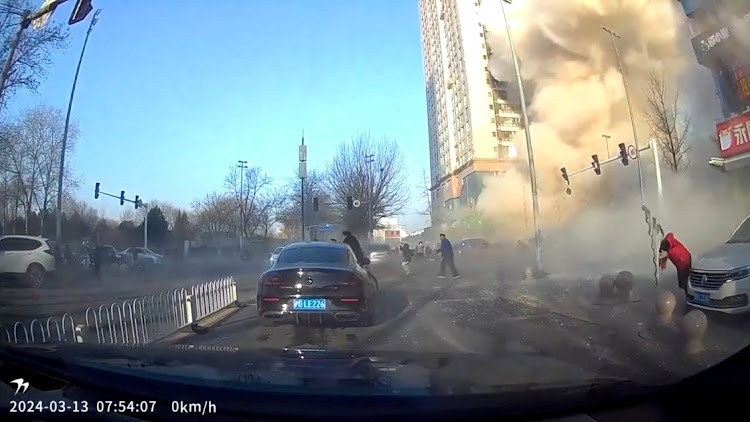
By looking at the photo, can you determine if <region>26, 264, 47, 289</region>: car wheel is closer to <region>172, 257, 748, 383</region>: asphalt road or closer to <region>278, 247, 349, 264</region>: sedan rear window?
<region>172, 257, 748, 383</region>: asphalt road

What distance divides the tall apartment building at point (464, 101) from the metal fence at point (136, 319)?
3124 millimetres

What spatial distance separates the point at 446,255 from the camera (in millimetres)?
5418

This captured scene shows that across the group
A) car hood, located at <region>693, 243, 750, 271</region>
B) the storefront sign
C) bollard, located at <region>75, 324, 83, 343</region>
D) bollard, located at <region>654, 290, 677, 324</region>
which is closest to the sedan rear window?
bollard, located at <region>75, 324, 83, 343</region>

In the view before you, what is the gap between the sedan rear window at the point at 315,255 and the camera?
212 inches

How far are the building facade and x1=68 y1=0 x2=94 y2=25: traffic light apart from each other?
424 cm

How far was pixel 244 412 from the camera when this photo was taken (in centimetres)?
231

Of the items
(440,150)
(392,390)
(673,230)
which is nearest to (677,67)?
(673,230)

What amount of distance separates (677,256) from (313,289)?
2.97 m

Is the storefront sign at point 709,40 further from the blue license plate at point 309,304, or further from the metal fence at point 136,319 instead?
the metal fence at point 136,319

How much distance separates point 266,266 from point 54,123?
7.45 ft

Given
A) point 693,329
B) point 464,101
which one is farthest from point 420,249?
point 693,329

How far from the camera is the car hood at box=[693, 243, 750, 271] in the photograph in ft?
11.8

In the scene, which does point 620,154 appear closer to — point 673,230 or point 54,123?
point 673,230

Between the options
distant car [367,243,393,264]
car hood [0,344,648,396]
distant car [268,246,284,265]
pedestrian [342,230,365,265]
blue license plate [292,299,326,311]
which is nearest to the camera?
car hood [0,344,648,396]
